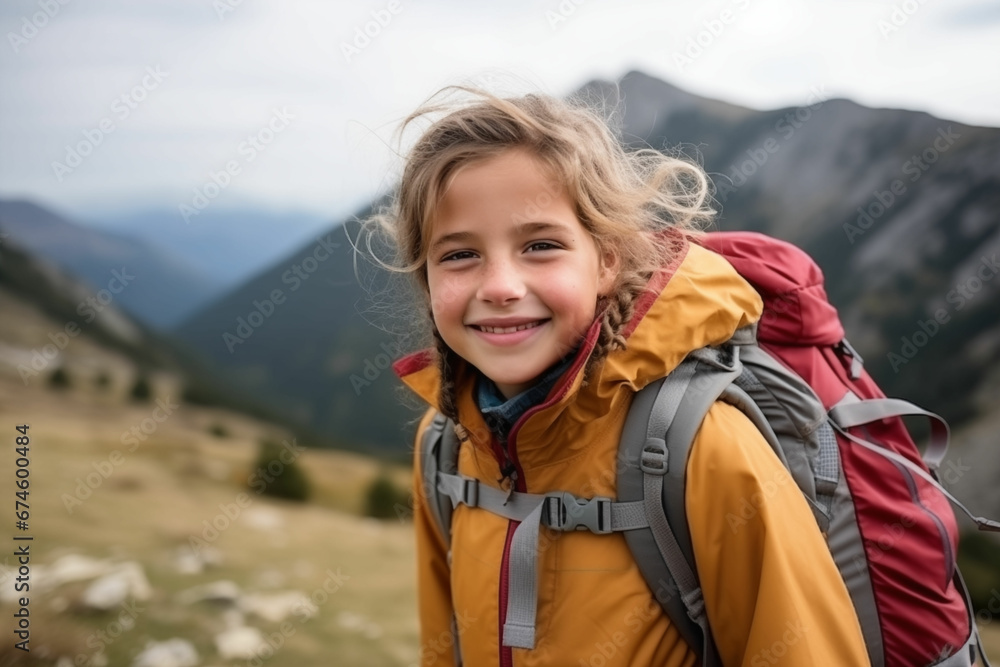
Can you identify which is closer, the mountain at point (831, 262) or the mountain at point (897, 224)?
the mountain at point (831, 262)

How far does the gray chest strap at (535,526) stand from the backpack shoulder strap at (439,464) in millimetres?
436

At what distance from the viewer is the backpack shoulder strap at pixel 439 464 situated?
2.39 m

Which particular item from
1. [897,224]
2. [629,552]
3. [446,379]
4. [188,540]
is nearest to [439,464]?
[446,379]

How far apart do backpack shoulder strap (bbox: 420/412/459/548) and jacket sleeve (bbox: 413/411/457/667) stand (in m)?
0.09

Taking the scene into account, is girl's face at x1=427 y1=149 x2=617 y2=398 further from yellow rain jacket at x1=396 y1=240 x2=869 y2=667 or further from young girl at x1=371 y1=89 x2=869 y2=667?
yellow rain jacket at x1=396 y1=240 x2=869 y2=667

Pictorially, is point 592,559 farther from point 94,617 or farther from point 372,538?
point 372,538

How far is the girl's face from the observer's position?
1.87m

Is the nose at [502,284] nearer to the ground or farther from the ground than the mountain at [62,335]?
farther from the ground

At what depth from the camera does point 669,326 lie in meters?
1.84

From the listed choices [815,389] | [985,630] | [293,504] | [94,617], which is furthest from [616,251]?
[293,504]

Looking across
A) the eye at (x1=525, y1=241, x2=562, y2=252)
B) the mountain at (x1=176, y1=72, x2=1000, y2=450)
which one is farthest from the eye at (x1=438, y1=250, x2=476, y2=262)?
the mountain at (x1=176, y1=72, x2=1000, y2=450)

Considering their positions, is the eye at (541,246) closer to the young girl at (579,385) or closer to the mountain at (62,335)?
the young girl at (579,385)

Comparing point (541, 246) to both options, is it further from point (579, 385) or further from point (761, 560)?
point (761, 560)

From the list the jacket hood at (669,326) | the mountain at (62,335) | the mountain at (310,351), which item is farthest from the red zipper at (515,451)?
the mountain at (310,351)
